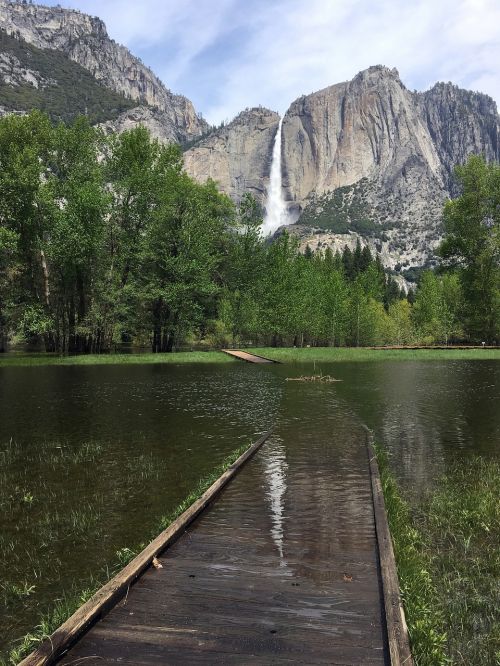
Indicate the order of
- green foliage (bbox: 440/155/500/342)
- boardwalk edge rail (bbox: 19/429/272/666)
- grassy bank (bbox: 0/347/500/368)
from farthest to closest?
green foliage (bbox: 440/155/500/342), grassy bank (bbox: 0/347/500/368), boardwalk edge rail (bbox: 19/429/272/666)

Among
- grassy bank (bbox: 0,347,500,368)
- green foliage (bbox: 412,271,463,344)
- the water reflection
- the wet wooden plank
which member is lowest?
the water reflection

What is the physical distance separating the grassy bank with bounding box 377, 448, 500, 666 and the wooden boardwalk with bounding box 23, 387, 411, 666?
1.32ft

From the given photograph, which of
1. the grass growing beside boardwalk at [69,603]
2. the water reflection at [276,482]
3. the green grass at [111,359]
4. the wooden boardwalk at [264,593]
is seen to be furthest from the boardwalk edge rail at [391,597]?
the green grass at [111,359]

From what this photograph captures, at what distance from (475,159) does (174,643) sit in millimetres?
83519

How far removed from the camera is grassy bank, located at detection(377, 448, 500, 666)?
4973 mm

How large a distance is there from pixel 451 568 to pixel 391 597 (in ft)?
7.02

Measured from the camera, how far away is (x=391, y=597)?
528 centimetres

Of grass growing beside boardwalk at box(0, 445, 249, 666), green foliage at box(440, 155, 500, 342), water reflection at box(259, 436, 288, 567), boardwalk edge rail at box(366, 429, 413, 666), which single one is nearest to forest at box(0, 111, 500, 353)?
green foliage at box(440, 155, 500, 342)

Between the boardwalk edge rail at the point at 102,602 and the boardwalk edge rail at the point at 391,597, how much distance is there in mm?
3078

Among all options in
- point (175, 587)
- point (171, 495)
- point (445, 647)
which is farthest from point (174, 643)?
point (171, 495)

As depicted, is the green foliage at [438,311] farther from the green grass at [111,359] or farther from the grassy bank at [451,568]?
the grassy bank at [451,568]

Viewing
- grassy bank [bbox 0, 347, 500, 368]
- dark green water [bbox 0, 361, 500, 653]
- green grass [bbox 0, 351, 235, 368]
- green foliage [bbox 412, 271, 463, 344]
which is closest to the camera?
dark green water [bbox 0, 361, 500, 653]

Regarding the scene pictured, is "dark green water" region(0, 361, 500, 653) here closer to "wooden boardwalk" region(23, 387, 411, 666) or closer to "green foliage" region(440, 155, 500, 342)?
"wooden boardwalk" region(23, 387, 411, 666)

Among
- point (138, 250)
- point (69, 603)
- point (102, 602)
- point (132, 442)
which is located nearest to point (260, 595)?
point (102, 602)
